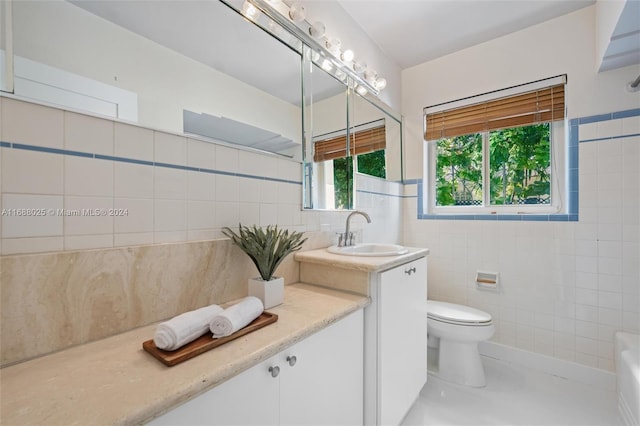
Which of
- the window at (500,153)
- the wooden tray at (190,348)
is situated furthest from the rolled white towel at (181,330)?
the window at (500,153)

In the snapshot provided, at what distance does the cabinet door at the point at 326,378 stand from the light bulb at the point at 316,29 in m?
1.43

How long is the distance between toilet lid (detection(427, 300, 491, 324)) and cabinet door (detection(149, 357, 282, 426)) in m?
1.37

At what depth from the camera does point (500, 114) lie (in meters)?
2.07

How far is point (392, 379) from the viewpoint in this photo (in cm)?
126

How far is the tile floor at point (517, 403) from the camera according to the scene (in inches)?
58.1

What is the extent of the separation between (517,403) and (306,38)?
239 cm

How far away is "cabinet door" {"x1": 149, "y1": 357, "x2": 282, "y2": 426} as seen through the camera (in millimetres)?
590

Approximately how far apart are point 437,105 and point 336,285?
1.87 meters

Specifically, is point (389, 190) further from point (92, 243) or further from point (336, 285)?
point (92, 243)

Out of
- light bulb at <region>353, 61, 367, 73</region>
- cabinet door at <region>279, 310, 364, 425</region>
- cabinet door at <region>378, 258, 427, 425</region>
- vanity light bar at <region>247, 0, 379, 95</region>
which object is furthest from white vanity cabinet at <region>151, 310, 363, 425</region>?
light bulb at <region>353, 61, 367, 73</region>

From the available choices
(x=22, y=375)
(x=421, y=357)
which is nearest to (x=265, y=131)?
(x=22, y=375)

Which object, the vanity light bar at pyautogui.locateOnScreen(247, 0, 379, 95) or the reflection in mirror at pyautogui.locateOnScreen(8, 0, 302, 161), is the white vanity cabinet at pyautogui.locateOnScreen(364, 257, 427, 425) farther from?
the vanity light bar at pyautogui.locateOnScreen(247, 0, 379, 95)

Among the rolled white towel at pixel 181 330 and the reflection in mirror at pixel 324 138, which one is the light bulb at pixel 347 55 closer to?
the reflection in mirror at pixel 324 138

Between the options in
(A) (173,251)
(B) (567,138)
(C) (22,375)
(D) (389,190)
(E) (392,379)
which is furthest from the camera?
(D) (389,190)
